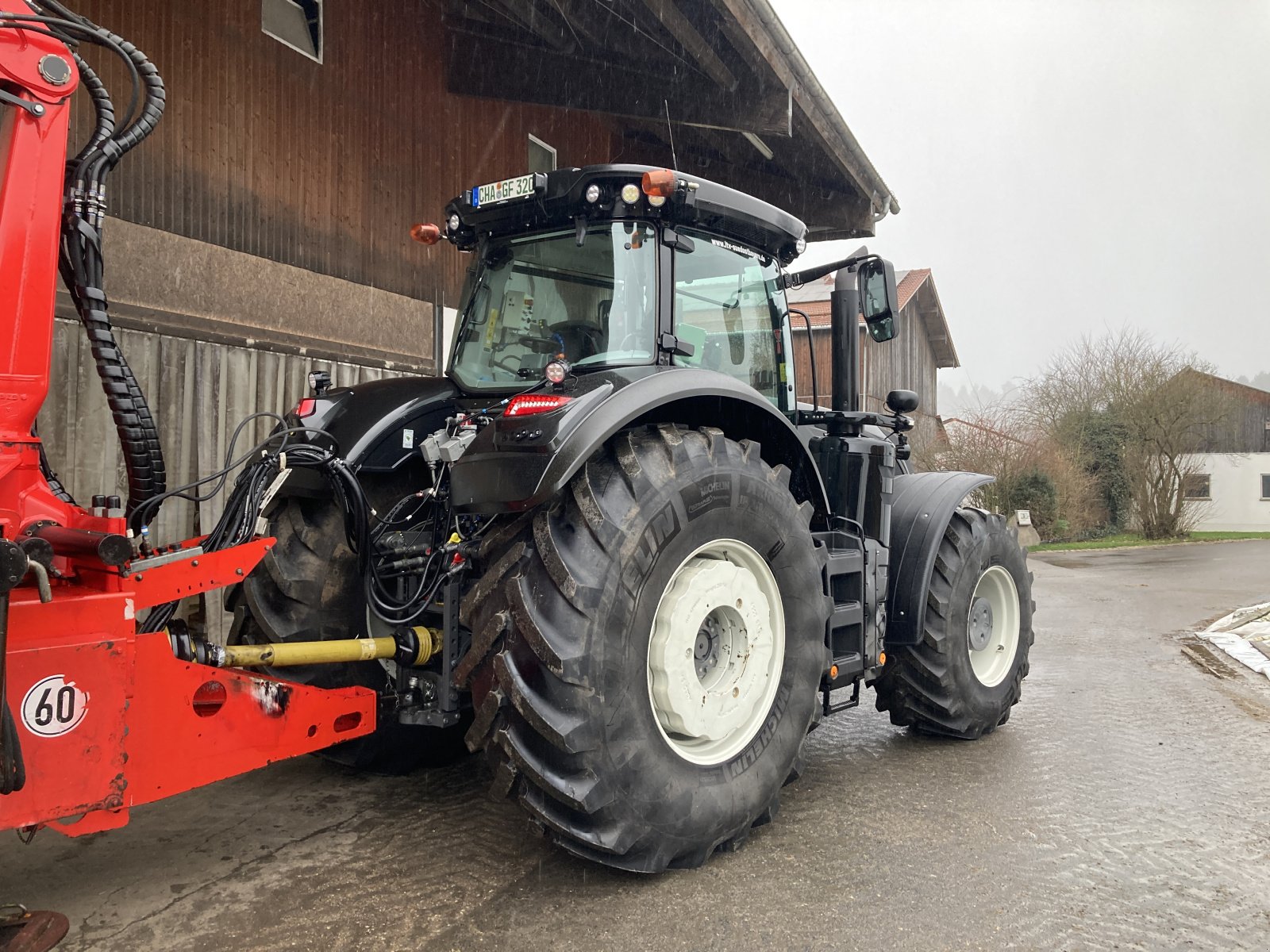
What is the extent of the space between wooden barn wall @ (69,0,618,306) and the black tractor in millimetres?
2840

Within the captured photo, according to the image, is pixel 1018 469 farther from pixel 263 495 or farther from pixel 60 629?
pixel 60 629

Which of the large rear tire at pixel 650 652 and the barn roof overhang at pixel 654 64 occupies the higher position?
the barn roof overhang at pixel 654 64

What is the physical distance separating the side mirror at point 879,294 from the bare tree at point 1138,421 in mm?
20724

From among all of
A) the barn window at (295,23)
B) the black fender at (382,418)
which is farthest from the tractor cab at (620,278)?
the barn window at (295,23)

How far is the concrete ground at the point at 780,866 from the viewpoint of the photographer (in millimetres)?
2564

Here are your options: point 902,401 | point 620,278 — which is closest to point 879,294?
point 902,401

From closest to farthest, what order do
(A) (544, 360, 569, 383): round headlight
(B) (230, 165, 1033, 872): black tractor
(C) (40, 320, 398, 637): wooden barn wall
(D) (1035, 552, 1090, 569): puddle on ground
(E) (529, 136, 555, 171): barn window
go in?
1. (B) (230, 165, 1033, 872): black tractor
2. (A) (544, 360, 569, 383): round headlight
3. (C) (40, 320, 398, 637): wooden barn wall
4. (E) (529, 136, 555, 171): barn window
5. (D) (1035, 552, 1090, 569): puddle on ground

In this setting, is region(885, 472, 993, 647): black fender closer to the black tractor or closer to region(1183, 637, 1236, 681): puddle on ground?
the black tractor

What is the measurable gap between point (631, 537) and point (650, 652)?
1.28 ft

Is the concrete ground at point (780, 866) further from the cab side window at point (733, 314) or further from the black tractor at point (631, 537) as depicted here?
the cab side window at point (733, 314)

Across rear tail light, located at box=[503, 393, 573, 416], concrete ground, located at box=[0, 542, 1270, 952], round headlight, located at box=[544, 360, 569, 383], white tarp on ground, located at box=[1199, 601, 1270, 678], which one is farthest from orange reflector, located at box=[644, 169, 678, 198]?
white tarp on ground, located at box=[1199, 601, 1270, 678]

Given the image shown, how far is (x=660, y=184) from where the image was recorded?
3129 mm

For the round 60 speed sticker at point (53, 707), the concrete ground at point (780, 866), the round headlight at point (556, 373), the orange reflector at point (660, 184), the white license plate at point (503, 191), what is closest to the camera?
the round 60 speed sticker at point (53, 707)

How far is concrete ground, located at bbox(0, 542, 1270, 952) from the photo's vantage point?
256 cm
